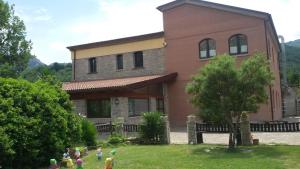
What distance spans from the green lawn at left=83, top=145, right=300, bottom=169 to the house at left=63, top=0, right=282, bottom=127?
408 inches

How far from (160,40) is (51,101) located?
749 inches

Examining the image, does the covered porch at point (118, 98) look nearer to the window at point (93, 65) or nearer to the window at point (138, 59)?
the window at point (138, 59)

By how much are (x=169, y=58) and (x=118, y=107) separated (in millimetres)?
6879

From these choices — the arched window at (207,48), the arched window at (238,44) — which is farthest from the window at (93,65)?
the arched window at (238,44)

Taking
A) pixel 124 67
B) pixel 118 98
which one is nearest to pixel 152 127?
pixel 118 98

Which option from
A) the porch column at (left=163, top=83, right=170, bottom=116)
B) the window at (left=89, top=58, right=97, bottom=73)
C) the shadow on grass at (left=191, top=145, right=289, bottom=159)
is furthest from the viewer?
the window at (left=89, top=58, right=97, bottom=73)

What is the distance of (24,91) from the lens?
12.4 meters

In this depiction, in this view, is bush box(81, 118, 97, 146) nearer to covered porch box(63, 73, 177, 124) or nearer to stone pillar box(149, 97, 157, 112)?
covered porch box(63, 73, 177, 124)

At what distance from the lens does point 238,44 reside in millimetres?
28156

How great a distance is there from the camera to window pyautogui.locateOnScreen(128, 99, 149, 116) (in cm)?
2695

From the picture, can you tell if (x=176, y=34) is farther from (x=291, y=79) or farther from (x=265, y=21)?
(x=291, y=79)

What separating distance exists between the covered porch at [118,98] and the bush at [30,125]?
11.4 meters

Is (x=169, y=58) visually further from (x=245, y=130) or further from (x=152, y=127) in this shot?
(x=245, y=130)

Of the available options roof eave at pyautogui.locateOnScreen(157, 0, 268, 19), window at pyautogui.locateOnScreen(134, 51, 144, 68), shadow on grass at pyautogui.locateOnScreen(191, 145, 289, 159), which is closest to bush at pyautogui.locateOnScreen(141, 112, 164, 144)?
shadow on grass at pyautogui.locateOnScreen(191, 145, 289, 159)
